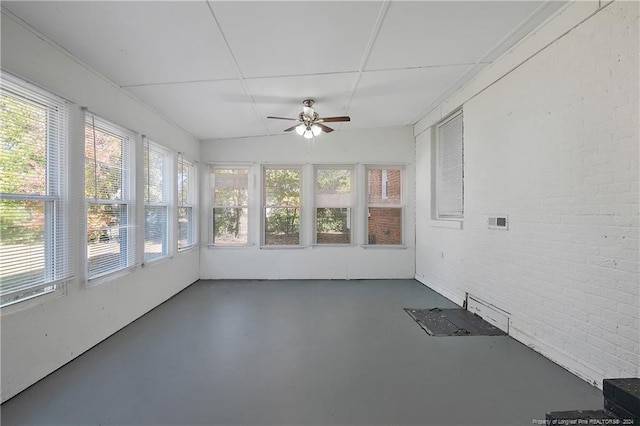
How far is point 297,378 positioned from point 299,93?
3.20 metres

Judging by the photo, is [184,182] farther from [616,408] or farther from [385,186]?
[616,408]

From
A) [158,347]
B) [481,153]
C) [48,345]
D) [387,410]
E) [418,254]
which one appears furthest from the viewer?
[418,254]

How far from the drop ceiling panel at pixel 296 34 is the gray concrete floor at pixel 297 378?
112 inches

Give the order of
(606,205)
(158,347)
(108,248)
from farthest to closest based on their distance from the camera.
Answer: (108,248), (158,347), (606,205)

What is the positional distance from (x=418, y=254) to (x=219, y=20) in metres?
4.79

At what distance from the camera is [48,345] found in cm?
229

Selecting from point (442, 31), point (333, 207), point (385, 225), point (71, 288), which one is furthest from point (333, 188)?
point (71, 288)

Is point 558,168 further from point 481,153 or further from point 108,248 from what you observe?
point 108,248

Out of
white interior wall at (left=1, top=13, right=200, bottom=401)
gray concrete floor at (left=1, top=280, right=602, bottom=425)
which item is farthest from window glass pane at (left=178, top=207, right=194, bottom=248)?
gray concrete floor at (left=1, top=280, right=602, bottom=425)

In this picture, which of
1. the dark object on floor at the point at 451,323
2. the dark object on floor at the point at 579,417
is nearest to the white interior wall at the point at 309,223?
the dark object on floor at the point at 451,323

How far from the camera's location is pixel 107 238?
9.99ft

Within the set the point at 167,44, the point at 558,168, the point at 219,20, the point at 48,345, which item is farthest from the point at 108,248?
the point at 558,168

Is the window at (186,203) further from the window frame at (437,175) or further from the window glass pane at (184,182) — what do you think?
the window frame at (437,175)

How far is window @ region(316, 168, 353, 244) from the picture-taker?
5639mm
